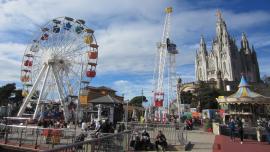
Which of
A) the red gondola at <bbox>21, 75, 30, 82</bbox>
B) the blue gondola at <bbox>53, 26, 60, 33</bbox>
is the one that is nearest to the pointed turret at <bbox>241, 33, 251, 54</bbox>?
the blue gondola at <bbox>53, 26, 60, 33</bbox>

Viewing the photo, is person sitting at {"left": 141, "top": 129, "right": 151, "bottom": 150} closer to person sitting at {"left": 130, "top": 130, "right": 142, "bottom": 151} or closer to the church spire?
person sitting at {"left": 130, "top": 130, "right": 142, "bottom": 151}

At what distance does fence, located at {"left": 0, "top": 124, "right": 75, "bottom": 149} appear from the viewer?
640 inches

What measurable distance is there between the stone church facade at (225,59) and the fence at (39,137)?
4642 inches

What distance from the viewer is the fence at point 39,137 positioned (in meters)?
16.3

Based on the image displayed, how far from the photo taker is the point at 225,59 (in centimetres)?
13075

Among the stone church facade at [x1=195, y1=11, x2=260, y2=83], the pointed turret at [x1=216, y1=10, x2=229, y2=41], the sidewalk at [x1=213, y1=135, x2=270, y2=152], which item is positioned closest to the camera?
the sidewalk at [x1=213, y1=135, x2=270, y2=152]

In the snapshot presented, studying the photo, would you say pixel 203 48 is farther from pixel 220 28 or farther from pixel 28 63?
pixel 28 63

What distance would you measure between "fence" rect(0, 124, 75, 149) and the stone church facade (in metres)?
118

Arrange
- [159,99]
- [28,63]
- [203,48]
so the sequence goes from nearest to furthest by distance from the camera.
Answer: [28,63] < [159,99] < [203,48]

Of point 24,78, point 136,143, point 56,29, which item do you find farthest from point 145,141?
point 24,78

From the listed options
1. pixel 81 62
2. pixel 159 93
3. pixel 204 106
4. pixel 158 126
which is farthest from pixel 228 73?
pixel 158 126

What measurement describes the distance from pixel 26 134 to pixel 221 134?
1919cm

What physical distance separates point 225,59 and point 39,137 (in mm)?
126180

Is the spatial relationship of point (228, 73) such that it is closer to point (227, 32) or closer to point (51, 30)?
point (227, 32)
